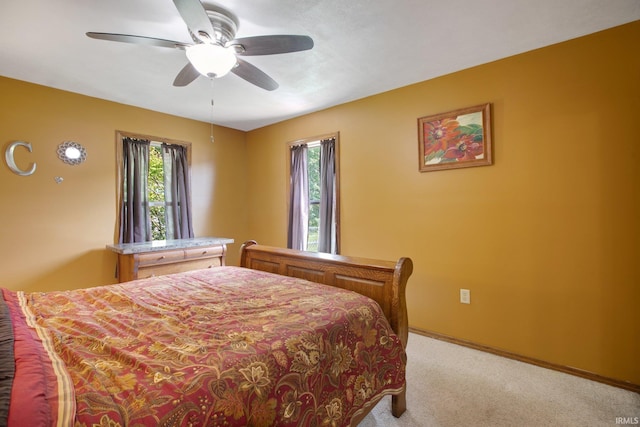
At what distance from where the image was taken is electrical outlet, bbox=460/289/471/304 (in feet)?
8.47

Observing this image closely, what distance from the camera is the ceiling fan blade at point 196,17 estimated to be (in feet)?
4.45

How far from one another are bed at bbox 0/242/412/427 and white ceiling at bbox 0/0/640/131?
1568 millimetres

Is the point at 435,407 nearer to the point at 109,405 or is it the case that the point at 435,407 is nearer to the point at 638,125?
the point at 109,405

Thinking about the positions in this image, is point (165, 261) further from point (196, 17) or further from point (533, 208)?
point (533, 208)

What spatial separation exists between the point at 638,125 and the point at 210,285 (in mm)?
3006

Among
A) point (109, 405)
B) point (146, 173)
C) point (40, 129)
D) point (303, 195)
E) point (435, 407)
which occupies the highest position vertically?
point (40, 129)

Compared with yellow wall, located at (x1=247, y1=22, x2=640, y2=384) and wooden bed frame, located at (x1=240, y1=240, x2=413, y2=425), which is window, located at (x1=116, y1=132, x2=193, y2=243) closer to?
wooden bed frame, located at (x1=240, y1=240, x2=413, y2=425)

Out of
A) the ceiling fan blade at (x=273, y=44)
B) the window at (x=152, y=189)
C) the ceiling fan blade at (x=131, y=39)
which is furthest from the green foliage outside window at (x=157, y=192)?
the ceiling fan blade at (x=273, y=44)

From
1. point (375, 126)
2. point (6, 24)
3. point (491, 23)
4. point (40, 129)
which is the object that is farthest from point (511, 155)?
point (40, 129)

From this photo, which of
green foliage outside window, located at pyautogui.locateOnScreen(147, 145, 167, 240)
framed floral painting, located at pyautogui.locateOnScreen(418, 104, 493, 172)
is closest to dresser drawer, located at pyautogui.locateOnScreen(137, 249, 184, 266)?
green foliage outside window, located at pyautogui.locateOnScreen(147, 145, 167, 240)

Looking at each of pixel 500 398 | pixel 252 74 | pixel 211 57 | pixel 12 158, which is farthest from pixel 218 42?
pixel 500 398

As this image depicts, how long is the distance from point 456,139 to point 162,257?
314 centimetres

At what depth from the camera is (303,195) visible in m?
3.89

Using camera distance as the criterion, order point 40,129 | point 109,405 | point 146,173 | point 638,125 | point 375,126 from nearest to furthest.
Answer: point 109,405 → point 638,125 → point 40,129 → point 375,126 → point 146,173
